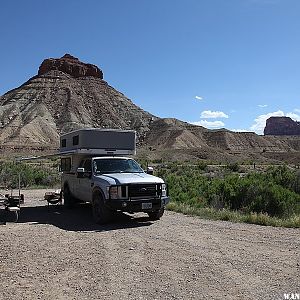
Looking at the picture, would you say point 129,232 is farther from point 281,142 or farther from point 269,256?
point 281,142

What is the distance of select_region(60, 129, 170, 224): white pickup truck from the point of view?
11938mm

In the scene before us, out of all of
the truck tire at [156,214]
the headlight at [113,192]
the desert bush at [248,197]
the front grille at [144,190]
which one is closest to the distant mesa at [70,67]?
the desert bush at [248,197]

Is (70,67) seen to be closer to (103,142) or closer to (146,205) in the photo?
(103,142)

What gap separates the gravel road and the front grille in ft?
2.71

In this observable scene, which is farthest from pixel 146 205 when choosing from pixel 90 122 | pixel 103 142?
pixel 90 122

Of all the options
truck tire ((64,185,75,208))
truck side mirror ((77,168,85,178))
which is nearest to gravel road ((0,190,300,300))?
truck side mirror ((77,168,85,178))

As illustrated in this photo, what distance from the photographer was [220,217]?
520 inches

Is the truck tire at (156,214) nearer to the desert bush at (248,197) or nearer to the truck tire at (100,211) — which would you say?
the truck tire at (100,211)

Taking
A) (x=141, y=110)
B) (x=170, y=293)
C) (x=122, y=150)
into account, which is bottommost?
(x=170, y=293)

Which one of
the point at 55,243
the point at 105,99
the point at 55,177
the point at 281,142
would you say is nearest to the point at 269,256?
the point at 55,243

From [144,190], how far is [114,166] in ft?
6.37

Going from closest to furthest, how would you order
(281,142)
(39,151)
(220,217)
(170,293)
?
(170,293) < (220,217) < (39,151) < (281,142)

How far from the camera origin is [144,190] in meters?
12.2

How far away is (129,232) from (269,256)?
3.82 m
